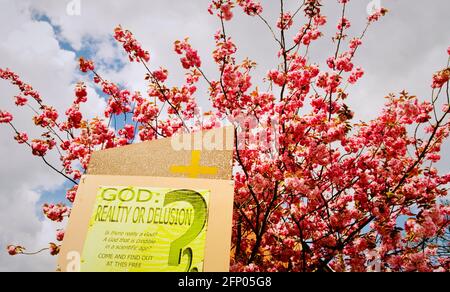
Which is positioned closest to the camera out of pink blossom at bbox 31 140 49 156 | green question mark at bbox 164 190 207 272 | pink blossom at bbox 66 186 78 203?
green question mark at bbox 164 190 207 272

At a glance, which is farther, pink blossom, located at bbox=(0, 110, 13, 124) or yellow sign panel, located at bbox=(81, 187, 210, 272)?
pink blossom, located at bbox=(0, 110, 13, 124)

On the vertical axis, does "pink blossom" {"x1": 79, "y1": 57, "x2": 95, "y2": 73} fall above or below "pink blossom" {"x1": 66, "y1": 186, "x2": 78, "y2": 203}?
above

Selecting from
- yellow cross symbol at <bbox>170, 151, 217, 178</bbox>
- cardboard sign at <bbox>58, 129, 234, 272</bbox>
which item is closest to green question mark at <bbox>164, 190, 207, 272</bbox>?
cardboard sign at <bbox>58, 129, 234, 272</bbox>

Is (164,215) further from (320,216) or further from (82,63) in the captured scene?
(82,63)

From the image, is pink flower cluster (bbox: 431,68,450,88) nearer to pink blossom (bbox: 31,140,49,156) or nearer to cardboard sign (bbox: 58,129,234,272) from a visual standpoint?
cardboard sign (bbox: 58,129,234,272)

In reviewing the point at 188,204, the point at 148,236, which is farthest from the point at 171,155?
the point at 148,236

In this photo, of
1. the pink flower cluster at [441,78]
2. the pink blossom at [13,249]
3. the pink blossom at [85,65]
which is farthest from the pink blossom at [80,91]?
the pink flower cluster at [441,78]

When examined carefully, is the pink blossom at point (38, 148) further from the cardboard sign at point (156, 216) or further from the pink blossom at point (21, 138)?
the cardboard sign at point (156, 216)

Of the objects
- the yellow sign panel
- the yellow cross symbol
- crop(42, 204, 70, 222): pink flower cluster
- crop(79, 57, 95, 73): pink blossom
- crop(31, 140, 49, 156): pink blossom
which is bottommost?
the yellow sign panel

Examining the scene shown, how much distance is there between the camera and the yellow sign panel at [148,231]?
2.78m

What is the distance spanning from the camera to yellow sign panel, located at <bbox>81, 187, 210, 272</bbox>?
2781mm

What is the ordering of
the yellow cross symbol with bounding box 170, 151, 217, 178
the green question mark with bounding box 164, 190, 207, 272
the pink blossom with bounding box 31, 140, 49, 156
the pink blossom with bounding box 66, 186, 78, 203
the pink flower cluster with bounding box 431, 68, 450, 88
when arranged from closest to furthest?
the green question mark with bounding box 164, 190, 207, 272
the yellow cross symbol with bounding box 170, 151, 217, 178
the pink flower cluster with bounding box 431, 68, 450, 88
the pink blossom with bounding box 66, 186, 78, 203
the pink blossom with bounding box 31, 140, 49, 156

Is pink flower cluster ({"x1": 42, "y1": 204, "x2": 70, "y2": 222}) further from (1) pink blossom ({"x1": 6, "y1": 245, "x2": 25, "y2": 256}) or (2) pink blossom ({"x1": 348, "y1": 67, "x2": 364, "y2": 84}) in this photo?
(2) pink blossom ({"x1": 348, "y1": 67, "x2": 364, "y2": 84})

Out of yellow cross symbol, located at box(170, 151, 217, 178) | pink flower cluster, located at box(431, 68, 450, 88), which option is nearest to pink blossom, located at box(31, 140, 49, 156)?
yellow cross symbol, located at box(170, 151, 217, 178)
